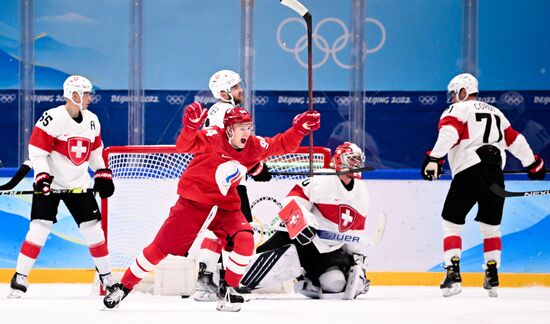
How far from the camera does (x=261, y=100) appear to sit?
294 inches

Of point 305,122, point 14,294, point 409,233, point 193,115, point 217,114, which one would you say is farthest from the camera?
point 409,233

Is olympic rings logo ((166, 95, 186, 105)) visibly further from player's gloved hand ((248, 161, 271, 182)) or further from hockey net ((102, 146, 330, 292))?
player's gloved hand ((248, 161, 271, 182))

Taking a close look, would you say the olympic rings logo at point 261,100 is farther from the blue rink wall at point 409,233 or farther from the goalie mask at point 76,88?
the goalie mask at point 76,88

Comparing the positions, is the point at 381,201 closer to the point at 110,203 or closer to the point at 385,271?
the point at 385,271

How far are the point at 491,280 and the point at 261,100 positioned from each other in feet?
8.76

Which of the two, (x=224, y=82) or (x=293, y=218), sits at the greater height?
(x=224, y=82)

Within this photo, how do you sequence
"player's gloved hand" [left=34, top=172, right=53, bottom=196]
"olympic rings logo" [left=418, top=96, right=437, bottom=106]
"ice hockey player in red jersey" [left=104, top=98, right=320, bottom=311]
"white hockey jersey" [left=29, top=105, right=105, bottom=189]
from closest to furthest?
"ice hockey player in red jersey" [left=104, top=98, right=320, bottom=311], "player's gloved hand" [left=34, top=172, right=53, bottom=196], "white hockey jersey" [left=29, top=105, right=105, bottom=189], "olympic rings logo" [left=418, top=96, right=437, bottom=106]

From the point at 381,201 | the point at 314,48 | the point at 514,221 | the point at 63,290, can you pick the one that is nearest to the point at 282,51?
the point at 314,48

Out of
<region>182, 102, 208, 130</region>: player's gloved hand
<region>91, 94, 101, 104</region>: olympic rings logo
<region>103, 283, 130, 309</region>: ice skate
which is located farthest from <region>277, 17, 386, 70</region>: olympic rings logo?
<region>103, 283, 130, 309</region>: ice skate

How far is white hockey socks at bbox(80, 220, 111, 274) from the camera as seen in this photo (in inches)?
198

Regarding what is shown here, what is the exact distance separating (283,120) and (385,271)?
5.67 feet

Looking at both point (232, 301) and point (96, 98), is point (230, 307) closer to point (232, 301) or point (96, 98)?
point (232, 301)

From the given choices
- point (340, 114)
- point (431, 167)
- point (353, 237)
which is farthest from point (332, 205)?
point (340, 114)

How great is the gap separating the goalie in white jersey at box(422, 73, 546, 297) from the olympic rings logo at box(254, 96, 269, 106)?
224cm
